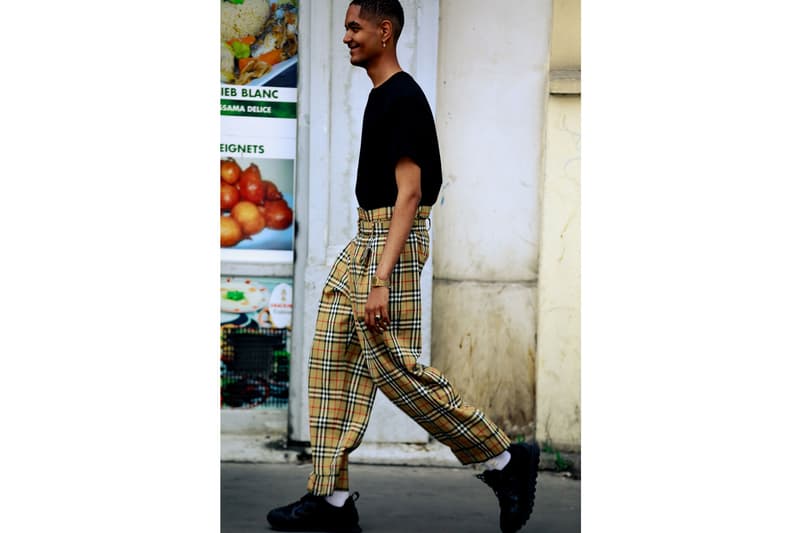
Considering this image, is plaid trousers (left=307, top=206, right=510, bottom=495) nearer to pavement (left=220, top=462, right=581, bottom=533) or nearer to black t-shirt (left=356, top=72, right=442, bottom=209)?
black t-shirt (left=356, top=72, right=442, bottom=209)

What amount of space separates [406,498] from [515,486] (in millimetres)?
601

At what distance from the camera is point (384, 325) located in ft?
15.8

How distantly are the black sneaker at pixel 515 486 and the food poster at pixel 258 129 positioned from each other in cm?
125

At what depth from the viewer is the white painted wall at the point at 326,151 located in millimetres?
5605

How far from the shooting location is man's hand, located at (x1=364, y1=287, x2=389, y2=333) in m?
4.79

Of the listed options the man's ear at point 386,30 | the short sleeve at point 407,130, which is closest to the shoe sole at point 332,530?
the short sleeve at point 407,130

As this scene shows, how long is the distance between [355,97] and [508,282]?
89 cm

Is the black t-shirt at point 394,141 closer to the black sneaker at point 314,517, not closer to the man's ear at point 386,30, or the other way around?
the man's ear at point 386,30
